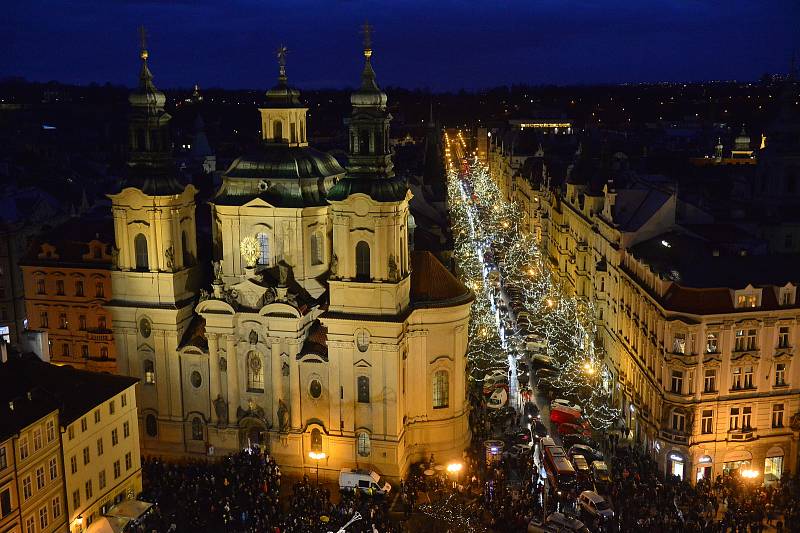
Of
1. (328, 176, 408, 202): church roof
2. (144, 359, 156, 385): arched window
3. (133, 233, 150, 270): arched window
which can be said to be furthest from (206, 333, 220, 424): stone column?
(328, 176, 408, 202): church roof

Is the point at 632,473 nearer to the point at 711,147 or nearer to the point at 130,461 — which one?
the point at 130,461

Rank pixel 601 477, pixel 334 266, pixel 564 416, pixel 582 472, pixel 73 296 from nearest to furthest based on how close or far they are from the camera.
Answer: pixel 601 477 → pixel 582 472 → pixel 334 266 → pixel 564 416 → pixel 73 296

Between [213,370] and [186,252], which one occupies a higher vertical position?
[186,252]

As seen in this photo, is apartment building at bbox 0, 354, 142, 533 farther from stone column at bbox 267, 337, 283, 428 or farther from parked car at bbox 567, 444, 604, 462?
parked car at bbox 567, 444, 604, 462

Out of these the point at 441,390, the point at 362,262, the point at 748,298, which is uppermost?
the point at 362,262

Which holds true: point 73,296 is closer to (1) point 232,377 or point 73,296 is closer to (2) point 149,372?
(2) point 149,372

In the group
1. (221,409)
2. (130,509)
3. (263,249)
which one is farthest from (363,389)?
(130,509)
